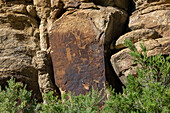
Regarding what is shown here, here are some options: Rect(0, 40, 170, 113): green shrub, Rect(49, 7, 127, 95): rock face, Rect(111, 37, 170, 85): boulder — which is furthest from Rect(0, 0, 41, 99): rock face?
Rect(111, 37, 170, 85): boulder

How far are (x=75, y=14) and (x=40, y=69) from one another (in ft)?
6.07

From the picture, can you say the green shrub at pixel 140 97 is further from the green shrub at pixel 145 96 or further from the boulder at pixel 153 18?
the boulder at pixel 153 18

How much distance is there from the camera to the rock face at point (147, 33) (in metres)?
4.78

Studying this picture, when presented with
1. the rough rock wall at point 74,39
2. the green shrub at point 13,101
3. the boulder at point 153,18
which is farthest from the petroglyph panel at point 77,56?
the boulder at point 153,18

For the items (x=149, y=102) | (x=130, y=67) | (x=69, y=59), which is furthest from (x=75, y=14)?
(x=149, y=102)

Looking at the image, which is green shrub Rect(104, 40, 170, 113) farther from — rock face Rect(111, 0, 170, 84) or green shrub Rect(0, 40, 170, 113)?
rock face Rect(111, 0, 170, 84)

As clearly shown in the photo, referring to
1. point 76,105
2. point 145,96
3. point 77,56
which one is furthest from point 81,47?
point 145,96

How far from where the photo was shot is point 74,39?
5406 mm

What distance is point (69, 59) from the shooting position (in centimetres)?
541

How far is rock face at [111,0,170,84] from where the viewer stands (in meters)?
4.78

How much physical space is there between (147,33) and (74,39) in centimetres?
178

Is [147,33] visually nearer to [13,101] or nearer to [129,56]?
[129,56]

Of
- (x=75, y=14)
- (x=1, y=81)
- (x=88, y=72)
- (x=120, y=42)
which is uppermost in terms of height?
(x=75, y=14)

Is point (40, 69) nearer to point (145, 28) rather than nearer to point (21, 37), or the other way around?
point (21, 37)
